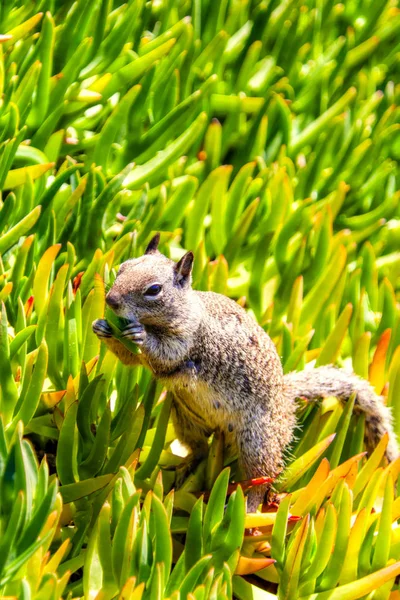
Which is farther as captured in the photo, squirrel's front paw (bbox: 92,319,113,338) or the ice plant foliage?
squirrel's front paw (bbox: 92,319,113,338)

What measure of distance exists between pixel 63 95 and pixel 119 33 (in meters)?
0.35

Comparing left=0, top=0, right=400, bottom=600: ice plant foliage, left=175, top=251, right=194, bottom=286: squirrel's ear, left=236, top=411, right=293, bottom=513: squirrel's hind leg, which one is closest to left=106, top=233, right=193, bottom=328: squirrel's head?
left=175, top=251, right=194, bottom=286: squirrel's ear

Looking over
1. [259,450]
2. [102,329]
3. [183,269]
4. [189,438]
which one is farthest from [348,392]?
[102,329]

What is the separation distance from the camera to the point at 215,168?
2754mm

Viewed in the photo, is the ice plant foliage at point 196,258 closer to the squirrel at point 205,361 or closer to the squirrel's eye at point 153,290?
the squirrel at point 205,361

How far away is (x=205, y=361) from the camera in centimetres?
199

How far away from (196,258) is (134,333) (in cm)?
63

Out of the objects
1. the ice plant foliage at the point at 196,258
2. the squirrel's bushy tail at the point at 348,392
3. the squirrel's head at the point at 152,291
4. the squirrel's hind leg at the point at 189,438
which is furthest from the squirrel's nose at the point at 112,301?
the squirrel's bushy tail at the point at 348,392

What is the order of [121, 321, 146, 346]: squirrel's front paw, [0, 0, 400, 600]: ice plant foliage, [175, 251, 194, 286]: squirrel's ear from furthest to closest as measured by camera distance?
[175, 251, 194, 286]: squirrel's ear
[121, 321, 146, 346]: squirrel's front paw
[0, 0, 400, 600]: ice plant foliage

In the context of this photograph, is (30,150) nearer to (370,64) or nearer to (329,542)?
(329,542)

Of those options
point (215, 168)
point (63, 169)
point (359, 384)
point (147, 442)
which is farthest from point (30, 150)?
point (359, 384)

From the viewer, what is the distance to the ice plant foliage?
166 centimetres

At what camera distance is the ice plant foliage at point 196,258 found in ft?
5.46

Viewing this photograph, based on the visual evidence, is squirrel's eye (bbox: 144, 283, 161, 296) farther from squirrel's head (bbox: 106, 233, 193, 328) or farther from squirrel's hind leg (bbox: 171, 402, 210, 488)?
squirrel's hind leg (bbox: 171, 402, 210, 488)
